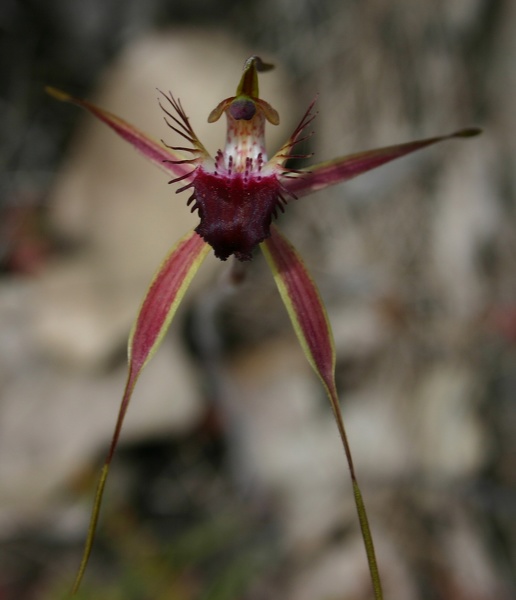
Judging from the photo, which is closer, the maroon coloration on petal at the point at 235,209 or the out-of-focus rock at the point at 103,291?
the maroon coloration on petal at the point at 235,209

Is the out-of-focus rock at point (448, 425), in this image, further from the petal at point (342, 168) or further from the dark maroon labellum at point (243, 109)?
the dark maroon labellum at point (243, 109)

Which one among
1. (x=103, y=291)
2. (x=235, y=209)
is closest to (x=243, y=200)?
(x=235, y=209)

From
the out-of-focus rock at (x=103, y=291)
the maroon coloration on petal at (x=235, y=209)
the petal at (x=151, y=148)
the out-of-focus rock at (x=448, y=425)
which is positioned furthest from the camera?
the out-of-focus rock at (x=448, y=425)

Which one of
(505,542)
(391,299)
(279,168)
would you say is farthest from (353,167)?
(505,542)

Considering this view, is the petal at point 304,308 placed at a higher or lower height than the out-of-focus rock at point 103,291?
lower

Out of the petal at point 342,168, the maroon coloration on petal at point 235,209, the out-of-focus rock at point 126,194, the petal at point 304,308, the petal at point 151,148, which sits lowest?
the petal at point 304,308

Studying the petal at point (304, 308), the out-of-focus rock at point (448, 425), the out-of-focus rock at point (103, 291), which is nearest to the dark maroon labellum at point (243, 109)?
the petal at point (304, 308)

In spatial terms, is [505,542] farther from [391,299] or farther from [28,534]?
[28,534]
